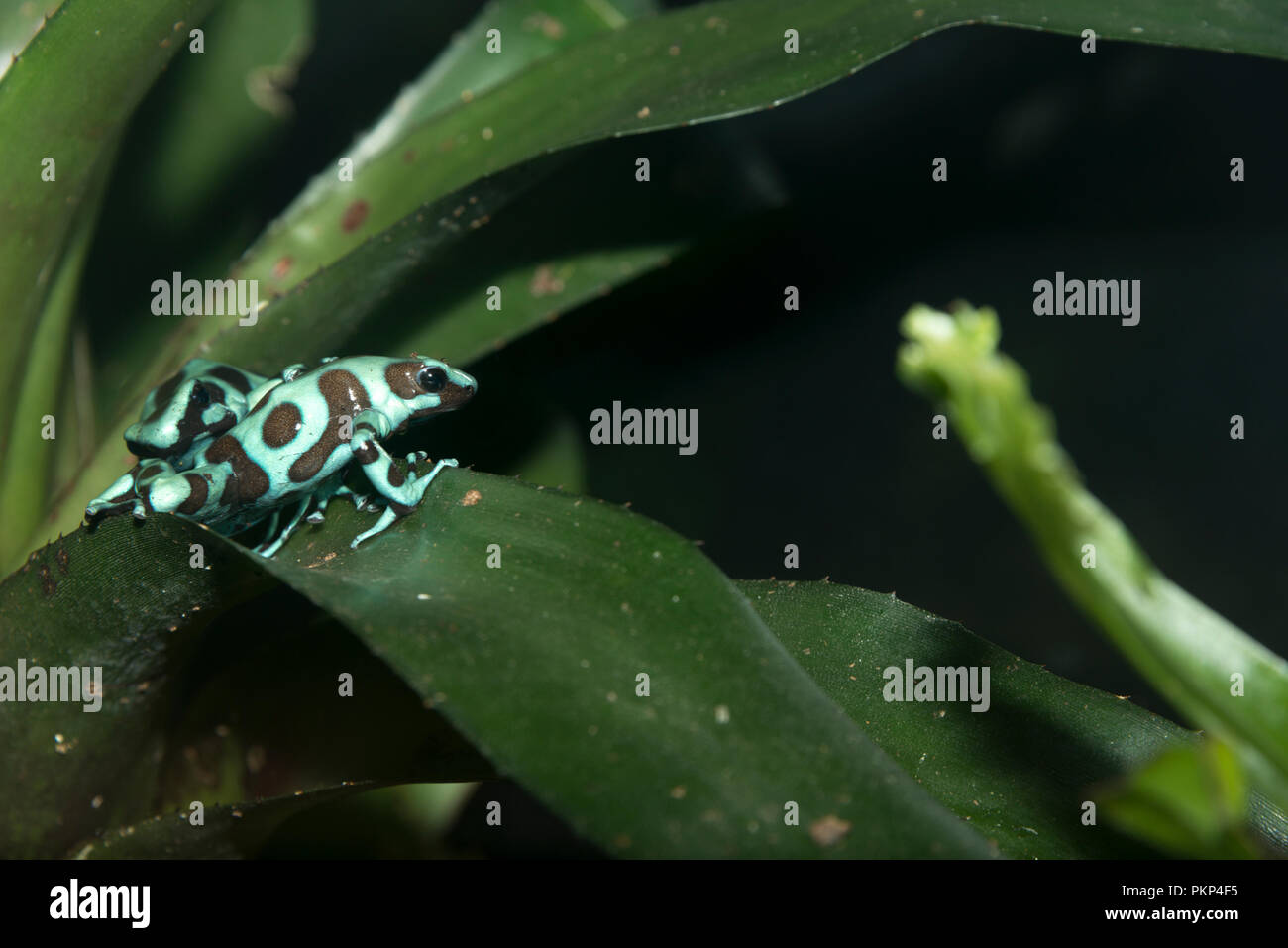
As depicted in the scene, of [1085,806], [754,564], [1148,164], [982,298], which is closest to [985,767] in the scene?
[1085,806]

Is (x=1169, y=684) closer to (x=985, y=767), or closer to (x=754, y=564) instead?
(x=985, y=767)

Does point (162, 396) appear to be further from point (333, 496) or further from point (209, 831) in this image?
point (209, 831)

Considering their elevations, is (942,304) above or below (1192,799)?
above

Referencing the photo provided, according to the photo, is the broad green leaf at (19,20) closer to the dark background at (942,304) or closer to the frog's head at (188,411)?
the dark background at (942,304)

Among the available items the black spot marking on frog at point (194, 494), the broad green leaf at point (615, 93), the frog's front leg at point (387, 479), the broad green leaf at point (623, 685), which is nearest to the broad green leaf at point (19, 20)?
the broad green leaf at point (615, 93)

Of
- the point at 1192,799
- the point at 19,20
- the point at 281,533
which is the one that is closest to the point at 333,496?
the point at 281,533

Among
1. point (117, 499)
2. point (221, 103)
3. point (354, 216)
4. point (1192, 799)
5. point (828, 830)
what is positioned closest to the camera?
point (1192, 799)

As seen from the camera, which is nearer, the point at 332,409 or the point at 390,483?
the point at 390,483
